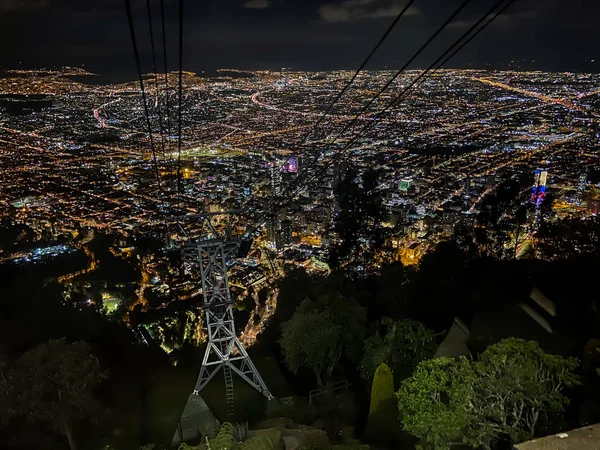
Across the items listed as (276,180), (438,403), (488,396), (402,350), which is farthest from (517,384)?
(276,180)

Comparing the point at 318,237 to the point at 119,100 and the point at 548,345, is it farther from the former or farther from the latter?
the point at 119,100

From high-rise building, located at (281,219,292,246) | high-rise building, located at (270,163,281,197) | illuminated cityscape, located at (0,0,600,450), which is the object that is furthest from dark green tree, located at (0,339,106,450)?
high-rise building, located at (270,163,281,197)

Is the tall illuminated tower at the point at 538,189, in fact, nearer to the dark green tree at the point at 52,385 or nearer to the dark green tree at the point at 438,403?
the dark green tree at the point at 438,403

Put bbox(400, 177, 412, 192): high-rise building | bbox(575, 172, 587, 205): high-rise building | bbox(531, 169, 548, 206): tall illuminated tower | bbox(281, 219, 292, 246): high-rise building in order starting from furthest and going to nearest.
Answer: bbox(400, 177, 412, 192): high-rise building
bbox(281, 219, 292, 246): high-rise building
bbox(575, 172, 587, 205): high-rise building
bbox(531, 169, 548, 206): tall illuminated tower

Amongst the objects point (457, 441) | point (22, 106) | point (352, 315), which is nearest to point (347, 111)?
point (22, 106)

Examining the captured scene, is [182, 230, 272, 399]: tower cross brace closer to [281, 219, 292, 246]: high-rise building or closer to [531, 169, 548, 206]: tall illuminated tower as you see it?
[531, 169, 548, 206]: tall illuminated tower

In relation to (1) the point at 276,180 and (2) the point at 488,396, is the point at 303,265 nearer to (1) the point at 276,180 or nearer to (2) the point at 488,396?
(1) the point at 276,180
